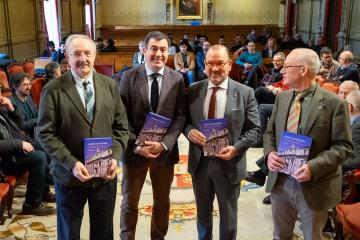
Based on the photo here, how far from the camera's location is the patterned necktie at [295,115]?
2.16 m

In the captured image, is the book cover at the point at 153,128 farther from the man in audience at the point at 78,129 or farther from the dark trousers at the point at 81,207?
the dark trousers at the point at 81,207

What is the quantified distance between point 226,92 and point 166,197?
0.83m

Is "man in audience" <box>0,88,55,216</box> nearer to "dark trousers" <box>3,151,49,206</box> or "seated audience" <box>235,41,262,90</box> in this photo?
"dark trousers" <box>3,151,49,206</box>

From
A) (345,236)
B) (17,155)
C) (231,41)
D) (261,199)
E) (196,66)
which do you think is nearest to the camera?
(345,236)

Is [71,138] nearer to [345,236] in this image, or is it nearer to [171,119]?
[171,119]

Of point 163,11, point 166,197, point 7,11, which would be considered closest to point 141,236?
point 166,197

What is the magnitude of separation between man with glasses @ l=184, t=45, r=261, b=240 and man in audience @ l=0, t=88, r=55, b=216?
174cm

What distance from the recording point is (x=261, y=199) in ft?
13.1

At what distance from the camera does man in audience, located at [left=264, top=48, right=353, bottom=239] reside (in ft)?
6.73

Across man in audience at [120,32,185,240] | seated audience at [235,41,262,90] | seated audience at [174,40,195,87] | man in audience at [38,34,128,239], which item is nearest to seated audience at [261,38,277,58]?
seated audience at [235,41,262,90]

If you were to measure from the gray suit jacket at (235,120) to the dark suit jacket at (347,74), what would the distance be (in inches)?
148

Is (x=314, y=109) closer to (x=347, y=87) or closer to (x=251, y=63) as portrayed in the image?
(x=347, y=87)

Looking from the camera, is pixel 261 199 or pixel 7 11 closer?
pixel 261 199

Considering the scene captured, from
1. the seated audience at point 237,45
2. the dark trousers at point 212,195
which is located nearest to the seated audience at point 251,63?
the seated audience at point 237,45
